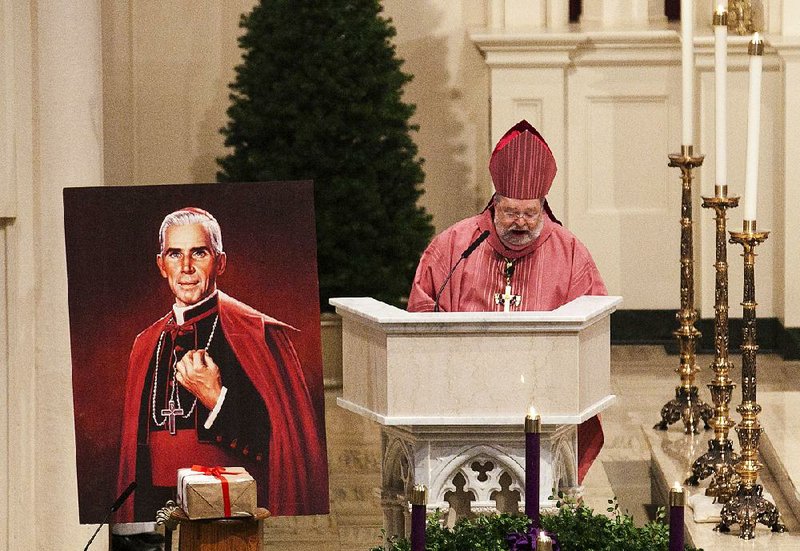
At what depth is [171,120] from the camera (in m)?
10.0

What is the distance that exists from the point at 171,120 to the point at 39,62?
181 inches

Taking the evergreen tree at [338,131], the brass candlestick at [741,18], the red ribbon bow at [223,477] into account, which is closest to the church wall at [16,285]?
the red ribbon bow at [223,477]

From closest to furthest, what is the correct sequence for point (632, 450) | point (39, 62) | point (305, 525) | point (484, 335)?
1. point (484, 335)
2. point (39, 62)
3. point (305, 525)
4. point (632, 450)

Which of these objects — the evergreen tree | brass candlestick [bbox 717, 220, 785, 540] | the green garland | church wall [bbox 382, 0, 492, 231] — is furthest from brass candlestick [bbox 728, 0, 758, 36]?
the green garland

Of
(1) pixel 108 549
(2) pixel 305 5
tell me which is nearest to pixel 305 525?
(1) pixel 108 549

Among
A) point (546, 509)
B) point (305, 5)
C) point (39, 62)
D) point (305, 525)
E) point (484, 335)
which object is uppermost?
point (305, 5)

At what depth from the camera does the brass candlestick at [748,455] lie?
18.9ft

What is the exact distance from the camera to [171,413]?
4.78 m

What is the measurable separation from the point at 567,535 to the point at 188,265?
5.79ft

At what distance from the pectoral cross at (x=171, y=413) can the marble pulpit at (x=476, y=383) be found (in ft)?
1.77

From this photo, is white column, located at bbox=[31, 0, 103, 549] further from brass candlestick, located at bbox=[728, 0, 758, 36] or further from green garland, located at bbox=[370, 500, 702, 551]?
brass candlestick, located at bbox=[728, 0, 758, 36]

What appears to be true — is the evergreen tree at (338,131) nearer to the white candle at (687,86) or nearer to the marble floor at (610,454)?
the marble floor at (610,454)

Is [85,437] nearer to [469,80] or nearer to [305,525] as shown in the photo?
[305,525]

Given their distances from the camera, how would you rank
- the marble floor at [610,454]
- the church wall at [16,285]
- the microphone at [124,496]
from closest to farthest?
the microphone at [124,496], the church wall at [16,285], the marble floor at [610,454]
